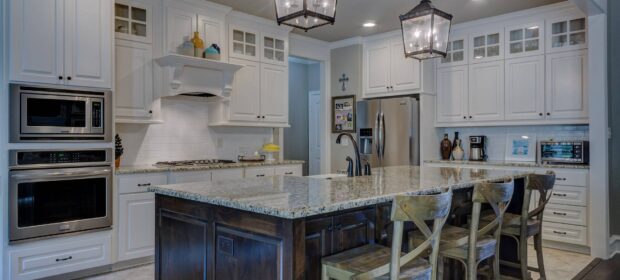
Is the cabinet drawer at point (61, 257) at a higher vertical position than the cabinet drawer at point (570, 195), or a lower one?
lower

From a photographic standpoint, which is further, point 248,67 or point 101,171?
point 248,67

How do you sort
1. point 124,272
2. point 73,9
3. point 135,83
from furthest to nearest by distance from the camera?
point 135,83 → point 124,272 → point 73,9

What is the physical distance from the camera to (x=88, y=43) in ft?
11.4

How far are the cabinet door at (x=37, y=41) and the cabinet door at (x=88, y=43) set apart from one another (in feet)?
0.19

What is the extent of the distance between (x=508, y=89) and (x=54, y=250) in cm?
481

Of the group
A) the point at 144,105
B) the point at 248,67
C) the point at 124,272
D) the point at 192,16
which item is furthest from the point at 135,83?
the point at 124,272

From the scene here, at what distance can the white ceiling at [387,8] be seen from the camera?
176 inches

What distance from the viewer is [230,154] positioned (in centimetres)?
520

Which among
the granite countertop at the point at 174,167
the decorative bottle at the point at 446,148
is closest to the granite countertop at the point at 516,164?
the decorative bottle at the point at 446,148

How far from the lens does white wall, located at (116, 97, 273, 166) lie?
171 inches

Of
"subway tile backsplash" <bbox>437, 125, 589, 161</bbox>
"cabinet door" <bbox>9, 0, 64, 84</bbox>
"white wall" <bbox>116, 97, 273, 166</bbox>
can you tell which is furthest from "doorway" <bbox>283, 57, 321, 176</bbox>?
"cabinet door" <bbox>9, 0, 64, 84</bbox>

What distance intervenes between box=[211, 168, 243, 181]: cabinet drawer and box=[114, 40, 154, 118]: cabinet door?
87 cm

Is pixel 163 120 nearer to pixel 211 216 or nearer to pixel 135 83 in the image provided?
pixel 135 83

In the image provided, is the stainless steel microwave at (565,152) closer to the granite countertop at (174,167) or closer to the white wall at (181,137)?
the granite countertop at (174,167)
